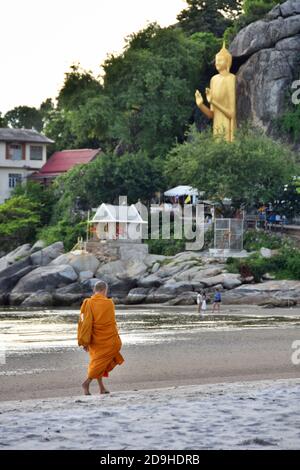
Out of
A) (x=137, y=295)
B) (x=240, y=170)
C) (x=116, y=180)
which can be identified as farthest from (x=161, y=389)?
(x=116, y=180)

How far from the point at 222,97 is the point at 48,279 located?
19.2m

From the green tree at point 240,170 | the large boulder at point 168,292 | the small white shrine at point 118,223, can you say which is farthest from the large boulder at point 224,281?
the small white shrine at point 118,223

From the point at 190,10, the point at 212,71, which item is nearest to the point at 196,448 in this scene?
the point at 212,71

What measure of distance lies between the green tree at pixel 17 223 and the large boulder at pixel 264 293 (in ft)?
74.0

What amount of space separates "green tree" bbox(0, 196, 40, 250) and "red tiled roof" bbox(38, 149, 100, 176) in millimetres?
8540

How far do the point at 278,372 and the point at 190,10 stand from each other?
7312cm

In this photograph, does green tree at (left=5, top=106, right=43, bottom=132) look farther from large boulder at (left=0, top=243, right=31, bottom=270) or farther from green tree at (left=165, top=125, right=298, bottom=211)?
green tree at (left=165, top=125, right=298, bottom=211)

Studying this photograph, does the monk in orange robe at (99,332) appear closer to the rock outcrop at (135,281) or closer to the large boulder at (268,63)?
the rock outcrop at (135,281)

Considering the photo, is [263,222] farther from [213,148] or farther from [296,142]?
[296,142]

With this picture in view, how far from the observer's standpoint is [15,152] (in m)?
83.4

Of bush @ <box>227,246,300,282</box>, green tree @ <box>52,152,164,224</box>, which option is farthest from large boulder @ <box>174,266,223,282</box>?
green tree @ <box>52,152,164,224</box>

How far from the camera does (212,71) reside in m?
76.8

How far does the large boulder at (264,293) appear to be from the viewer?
157ft

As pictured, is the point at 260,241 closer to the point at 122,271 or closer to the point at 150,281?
the point at 150,281
